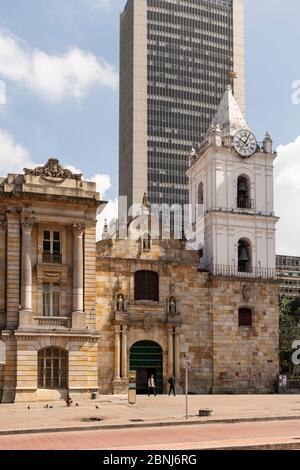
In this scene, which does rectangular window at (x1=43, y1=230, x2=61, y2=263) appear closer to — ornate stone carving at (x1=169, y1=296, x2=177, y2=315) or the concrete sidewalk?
the concrete sidewalk

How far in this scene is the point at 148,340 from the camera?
168ft

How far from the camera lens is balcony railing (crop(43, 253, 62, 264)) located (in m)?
45.5

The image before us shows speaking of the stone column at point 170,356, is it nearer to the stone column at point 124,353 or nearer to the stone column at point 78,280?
the stone column at point 124,353

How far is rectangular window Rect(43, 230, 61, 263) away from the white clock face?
17428 millimetres

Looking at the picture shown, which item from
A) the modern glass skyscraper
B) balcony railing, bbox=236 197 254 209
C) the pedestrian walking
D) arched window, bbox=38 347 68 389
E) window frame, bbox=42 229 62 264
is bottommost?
the pedestrian walking

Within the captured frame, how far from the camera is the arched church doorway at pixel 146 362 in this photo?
166 feet

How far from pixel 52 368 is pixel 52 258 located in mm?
6765

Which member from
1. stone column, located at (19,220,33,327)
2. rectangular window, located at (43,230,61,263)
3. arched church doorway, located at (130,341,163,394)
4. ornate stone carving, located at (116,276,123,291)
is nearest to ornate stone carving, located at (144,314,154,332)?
arched church doorway, located at (130,341,163,394)

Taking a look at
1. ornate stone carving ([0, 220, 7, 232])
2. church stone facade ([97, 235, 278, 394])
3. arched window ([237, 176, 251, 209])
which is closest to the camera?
ornate stone carving ([0, 220, 7, 232])

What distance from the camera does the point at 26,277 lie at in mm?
44219

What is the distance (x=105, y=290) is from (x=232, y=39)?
345 feet

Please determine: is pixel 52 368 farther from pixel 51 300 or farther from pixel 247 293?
pixel 247 293

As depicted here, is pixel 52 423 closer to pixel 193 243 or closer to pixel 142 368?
pixel 142 368

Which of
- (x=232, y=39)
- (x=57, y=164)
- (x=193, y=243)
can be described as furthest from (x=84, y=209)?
(x=232, y=39)
